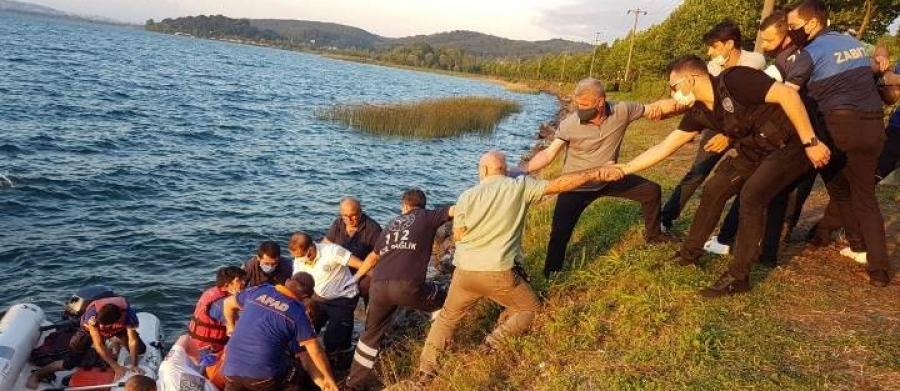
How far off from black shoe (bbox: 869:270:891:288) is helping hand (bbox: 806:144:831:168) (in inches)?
69.4

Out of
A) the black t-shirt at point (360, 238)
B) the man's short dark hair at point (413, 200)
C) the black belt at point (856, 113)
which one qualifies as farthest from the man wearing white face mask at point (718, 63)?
the black t-shirt at point (360, 238)

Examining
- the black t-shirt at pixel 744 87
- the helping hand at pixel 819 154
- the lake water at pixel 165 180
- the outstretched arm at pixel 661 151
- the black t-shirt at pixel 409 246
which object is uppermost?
the black t-shirt at pixel 744 87

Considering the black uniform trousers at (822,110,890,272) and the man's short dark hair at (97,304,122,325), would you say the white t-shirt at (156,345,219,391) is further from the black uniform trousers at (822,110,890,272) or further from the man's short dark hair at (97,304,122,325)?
the black uniform trousers at (822,110,890,272)

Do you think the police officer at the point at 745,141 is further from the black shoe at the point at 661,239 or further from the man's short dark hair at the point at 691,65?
the black shoe at the point at 661,239

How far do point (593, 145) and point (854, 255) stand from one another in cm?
315

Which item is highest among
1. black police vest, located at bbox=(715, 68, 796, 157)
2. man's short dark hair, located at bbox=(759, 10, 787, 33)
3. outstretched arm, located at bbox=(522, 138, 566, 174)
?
man's short dark hair, located at bbox=(759, 10, 787, 33)

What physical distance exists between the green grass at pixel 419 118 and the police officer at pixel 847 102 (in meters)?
25.7

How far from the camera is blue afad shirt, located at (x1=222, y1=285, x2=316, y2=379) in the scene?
5332 millimetres

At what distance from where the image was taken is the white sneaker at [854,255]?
6.31m

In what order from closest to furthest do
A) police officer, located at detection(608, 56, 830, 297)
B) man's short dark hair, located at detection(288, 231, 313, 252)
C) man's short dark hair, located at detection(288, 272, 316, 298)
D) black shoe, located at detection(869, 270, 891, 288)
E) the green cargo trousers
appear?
police officer, located at detection(608, 56, 830, 297) → the green cargo trousers → black shoe, located at detection(869, 270, 891, 288) → man's short dark hair, located at detection(288, 272, 316, 298) → man's short dark hair, located at detection(288, 231, 313, 252)

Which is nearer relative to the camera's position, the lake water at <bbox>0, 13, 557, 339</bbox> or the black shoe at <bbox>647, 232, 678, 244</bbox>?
the black shoe at <bbox>647, 232, 678, 244</bbox>

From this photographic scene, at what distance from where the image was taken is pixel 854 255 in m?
6.43

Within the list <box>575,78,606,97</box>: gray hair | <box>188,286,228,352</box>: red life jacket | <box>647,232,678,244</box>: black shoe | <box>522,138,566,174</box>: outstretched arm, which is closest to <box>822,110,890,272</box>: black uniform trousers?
<box>647,232,678,244</box>: black shoe

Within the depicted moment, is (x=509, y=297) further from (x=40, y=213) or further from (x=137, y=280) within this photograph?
(x=40, y=213)
